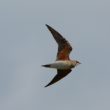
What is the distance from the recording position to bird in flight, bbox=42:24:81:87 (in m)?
33.8

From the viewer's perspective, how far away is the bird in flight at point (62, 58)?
111 feet

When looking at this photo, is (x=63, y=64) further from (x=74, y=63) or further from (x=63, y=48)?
(x=63, y=48)

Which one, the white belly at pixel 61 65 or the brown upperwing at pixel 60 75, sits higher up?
the white belly at pixel 61 65

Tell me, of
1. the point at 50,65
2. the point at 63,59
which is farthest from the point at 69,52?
the point at 50,65

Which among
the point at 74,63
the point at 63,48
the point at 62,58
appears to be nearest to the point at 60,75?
the point at 62,58

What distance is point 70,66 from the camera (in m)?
34.1

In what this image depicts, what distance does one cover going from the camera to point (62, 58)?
3484cm

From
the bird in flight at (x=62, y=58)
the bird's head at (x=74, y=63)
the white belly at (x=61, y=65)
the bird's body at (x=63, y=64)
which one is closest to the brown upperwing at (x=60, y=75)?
the bird in flight at (x=62, y=58)

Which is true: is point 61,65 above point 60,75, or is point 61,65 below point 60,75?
above

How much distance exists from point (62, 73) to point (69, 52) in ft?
4.52

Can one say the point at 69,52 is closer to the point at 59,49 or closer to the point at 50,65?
the point at 59,49

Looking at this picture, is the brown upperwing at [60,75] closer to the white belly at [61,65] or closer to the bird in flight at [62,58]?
the bird in flight at [62,58]

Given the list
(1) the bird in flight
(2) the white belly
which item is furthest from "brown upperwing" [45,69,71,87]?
(2) the white belly

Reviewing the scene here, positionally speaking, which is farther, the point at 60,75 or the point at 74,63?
the point at 60,75
